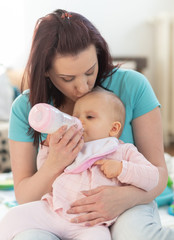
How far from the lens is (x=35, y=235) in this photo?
103cm

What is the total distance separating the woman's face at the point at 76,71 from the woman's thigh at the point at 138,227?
1.35 ft

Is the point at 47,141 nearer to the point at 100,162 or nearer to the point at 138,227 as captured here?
the point at 100,162

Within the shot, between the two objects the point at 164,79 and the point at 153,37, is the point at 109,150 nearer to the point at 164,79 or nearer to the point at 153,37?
the point at 164,79

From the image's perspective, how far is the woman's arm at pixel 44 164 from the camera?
112 centimetres

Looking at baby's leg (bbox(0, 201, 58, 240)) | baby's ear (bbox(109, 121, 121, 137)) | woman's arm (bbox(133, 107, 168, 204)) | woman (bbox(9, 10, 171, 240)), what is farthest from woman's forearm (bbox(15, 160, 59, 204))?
woman's arm (bbox(133, 107, 168, 204))

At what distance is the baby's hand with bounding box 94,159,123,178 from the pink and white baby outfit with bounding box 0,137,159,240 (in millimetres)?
15

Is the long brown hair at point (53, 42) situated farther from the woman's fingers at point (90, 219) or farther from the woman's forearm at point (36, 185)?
the woman's fingers at point (90, 219)

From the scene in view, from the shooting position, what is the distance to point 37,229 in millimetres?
1071

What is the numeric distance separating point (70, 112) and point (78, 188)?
0.34 m

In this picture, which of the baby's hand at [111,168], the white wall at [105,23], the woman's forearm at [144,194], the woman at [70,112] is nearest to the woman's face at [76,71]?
the woman at [70,112]

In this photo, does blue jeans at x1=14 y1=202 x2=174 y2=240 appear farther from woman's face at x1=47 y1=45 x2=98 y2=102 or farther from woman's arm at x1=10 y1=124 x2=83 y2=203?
woman's face at x1=47 y1=45 x2=98 y2=102

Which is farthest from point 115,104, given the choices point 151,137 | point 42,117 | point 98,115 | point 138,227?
point 138,227

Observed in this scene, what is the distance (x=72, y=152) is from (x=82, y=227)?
22cm

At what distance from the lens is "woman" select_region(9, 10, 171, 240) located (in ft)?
3.51
